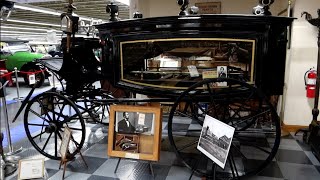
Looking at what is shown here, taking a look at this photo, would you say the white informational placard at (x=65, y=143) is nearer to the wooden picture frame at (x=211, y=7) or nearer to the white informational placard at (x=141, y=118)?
the white informational placard at (x=141, y=118)

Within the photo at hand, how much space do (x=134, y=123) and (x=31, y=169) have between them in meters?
1.09

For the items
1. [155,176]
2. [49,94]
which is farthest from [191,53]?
[49,94]

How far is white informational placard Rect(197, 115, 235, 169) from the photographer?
2.09m

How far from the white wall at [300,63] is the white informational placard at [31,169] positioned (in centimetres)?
348

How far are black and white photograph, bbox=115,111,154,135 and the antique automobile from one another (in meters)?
0.23

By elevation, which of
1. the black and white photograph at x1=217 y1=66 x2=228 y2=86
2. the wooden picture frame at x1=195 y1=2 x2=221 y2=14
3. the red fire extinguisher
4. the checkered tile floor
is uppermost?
the wooden picture frame at x1=195 y1=2 x2=221 y2=14

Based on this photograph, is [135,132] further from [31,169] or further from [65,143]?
[31,169]

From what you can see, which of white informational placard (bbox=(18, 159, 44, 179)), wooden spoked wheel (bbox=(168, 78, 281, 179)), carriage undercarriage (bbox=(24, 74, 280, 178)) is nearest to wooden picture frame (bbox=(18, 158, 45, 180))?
white informational placard (bbox=(18, 159, 44, 179))

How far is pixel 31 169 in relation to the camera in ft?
7.95

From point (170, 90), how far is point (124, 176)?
1015 millimetres

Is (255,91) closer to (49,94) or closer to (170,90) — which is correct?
(170,90)

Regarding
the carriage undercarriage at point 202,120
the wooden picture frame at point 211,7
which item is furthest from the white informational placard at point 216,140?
the wooden picture frame at point 211,7

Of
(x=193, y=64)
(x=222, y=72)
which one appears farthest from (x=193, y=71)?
(x=222, y=72)

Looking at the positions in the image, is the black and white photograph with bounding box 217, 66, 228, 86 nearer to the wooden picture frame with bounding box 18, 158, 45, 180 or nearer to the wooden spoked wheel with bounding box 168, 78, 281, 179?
the wooden spoked wheel with bounding box 168, 78, 281, 179
